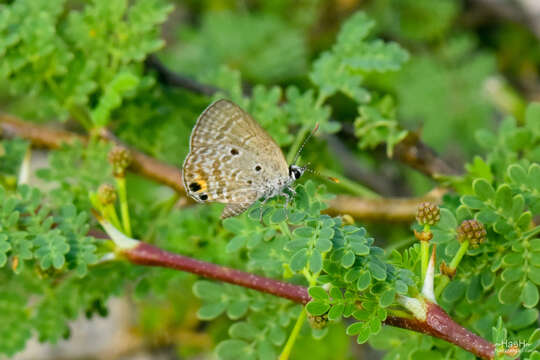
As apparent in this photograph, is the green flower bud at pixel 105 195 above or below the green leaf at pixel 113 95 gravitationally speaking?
below

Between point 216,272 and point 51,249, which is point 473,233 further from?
point 51,249

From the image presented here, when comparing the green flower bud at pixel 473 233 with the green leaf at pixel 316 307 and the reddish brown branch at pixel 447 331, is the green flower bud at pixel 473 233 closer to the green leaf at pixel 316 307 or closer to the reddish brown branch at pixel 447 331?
the reddish brown branch at pixel 447 331

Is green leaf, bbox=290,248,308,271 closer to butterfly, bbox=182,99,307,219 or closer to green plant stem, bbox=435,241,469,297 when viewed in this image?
green plant stem, bbox=435,241,469,297

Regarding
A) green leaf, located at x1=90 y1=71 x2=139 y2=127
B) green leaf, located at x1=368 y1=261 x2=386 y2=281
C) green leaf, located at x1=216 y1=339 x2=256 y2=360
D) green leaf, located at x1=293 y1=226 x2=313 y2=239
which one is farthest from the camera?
green leaf, located at x1=90 y1=71 x2=139 y2=127

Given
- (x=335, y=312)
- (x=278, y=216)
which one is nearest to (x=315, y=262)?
(x=335, y=312)

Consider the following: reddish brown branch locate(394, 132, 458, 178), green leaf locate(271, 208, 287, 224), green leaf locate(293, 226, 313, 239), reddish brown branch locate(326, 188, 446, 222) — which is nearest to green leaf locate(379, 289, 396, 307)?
green leaf locate(293, 226, 313, 239)

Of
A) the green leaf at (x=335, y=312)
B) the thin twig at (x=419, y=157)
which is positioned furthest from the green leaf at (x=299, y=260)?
the thin twig at (x=419, y=157)
